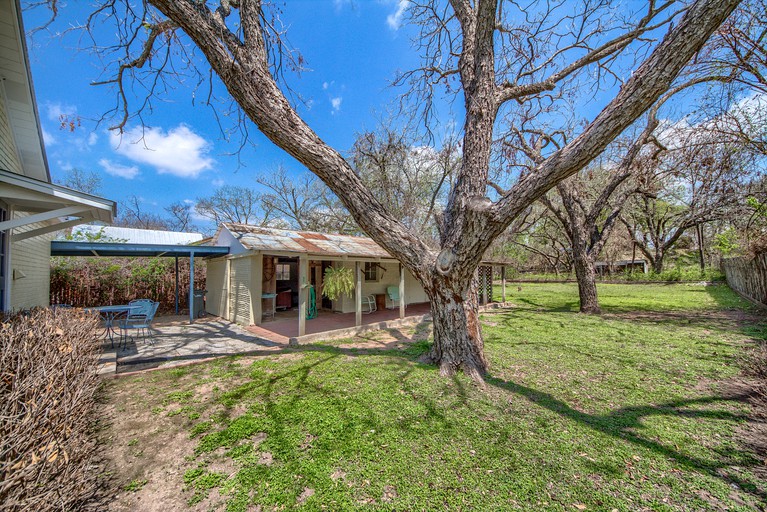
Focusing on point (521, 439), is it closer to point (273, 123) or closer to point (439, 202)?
point (273, 123)

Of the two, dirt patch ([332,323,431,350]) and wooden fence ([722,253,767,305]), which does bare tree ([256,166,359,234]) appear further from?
wooden fence ([722,253,767,305])

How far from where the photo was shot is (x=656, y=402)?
11.5 feet

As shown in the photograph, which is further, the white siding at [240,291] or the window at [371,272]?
the window at [371,272]

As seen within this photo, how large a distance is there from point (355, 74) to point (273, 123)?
3.91m

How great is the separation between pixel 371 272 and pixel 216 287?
5.92 meters

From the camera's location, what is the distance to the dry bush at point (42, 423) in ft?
4.56

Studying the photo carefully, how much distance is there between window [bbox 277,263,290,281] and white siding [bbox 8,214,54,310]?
21.0 feet

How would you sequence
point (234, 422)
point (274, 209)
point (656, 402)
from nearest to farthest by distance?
point (234, 422) → point (656, 402) → point (274, 209)

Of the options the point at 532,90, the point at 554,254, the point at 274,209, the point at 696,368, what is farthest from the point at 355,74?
the point at 554,254

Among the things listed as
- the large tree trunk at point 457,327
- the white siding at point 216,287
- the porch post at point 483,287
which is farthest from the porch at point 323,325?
the large tree trunk at point 457,327

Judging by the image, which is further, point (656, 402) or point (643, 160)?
point (643, 160)

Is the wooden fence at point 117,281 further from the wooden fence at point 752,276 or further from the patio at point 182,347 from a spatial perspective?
the wooden fence at point 752,276

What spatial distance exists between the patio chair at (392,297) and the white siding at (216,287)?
582cm

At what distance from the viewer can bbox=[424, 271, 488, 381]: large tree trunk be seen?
4125mm
